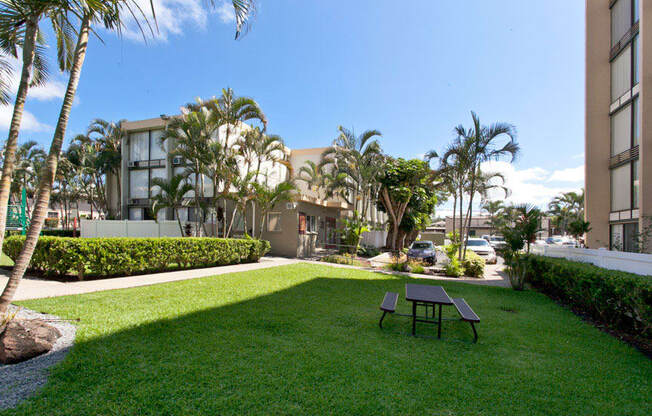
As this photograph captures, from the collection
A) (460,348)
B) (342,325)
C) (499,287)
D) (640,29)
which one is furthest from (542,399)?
(640,29)

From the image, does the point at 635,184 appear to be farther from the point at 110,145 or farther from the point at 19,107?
the point at 110,145

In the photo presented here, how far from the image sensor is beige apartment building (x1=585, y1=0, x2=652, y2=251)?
13.4 m

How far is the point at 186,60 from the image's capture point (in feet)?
19.5

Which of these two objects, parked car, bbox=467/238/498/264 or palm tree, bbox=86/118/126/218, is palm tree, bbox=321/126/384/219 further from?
palm tree, bbox=86/118/126/218

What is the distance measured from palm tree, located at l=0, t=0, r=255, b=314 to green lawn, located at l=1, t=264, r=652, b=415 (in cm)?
117

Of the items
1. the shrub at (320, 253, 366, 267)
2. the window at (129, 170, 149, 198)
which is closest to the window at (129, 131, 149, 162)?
the window at (129, 170, 149, 198)

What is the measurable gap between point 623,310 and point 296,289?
6742 mm

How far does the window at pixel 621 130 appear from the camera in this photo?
50.7 feet

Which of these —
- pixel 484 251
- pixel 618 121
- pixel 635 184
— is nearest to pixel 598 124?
pixel 618 121

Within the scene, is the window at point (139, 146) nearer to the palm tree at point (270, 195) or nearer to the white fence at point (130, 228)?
the white fence at point (130, 228)

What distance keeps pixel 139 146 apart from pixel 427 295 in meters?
23.9

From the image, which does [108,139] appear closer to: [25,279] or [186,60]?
[25,279]

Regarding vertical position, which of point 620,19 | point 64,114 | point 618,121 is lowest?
point 64,114

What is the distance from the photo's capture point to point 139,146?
22641 millimetres
